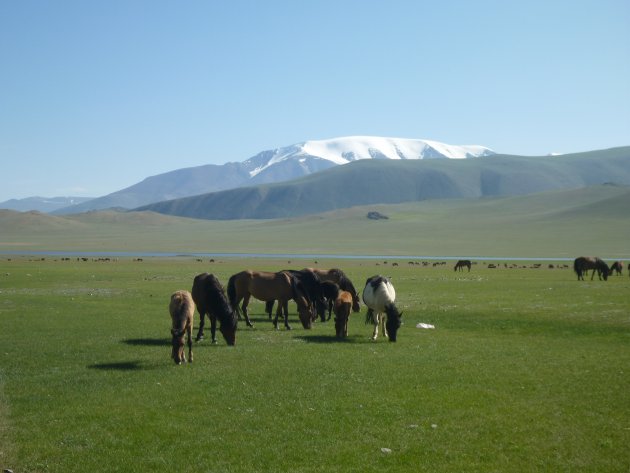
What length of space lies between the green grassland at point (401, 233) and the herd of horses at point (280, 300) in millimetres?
61394

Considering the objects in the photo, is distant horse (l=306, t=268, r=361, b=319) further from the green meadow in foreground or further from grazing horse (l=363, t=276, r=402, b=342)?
grazing horse (l=363, t=276, r=402, b=342)

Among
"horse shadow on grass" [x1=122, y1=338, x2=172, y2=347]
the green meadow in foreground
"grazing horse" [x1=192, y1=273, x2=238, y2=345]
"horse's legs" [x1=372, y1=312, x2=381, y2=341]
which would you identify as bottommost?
the green meadow in foreground

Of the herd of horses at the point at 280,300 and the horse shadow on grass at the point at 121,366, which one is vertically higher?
the herd of horses at the point at 280,300

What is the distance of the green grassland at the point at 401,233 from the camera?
9175 cm

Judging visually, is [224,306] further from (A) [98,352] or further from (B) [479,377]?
(B) [479,377]

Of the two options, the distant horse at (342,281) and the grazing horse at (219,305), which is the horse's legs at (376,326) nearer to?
the grazing horse at (219,305)

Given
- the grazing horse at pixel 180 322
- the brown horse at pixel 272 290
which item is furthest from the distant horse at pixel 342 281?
the grazing horse at pixel 180 322

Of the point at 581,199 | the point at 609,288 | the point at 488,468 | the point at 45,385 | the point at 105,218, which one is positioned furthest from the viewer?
the point at 105,218

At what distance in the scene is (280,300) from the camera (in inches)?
797

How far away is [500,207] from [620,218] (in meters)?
52.7

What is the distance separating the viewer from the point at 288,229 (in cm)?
15412

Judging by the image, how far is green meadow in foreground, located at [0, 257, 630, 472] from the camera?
838 cm

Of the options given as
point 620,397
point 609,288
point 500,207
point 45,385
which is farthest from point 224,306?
point 500,207

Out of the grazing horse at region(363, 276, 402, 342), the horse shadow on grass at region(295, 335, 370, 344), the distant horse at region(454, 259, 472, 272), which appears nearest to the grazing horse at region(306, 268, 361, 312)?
the grazing horse at region(363, 276, 402, 342)
